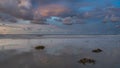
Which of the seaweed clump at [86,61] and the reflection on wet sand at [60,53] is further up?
the reflection on wet sand at [60,53]

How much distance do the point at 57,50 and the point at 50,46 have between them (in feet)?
6.65

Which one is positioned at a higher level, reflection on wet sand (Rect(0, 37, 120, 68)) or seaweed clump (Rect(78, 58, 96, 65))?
reflection on wet sand (Rect(0, 37, 120, 68))

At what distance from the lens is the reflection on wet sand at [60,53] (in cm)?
2144

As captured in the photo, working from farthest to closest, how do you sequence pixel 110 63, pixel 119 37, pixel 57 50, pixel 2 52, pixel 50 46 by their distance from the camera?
pixel 119 37 < pixel 50 46 < pixel 57 50 < pixel 2 52 < pixel 110 63

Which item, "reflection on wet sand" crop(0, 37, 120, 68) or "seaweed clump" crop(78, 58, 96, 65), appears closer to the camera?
"reflection on wet sand" crop(0, 37, 120, 68)

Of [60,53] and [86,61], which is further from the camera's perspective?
[60,53]

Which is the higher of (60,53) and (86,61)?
(60,53)

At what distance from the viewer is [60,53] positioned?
1031 inches

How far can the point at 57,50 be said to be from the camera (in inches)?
1098

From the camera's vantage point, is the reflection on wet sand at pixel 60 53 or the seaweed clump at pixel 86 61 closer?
the reflection on wet sand at pixel 60 53

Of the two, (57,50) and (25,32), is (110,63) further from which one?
(25,32)

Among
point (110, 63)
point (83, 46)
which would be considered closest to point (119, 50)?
point (83, 46)

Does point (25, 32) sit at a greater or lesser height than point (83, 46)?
greater

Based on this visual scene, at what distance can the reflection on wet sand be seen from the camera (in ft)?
70.3
